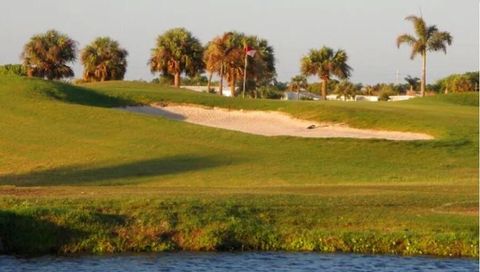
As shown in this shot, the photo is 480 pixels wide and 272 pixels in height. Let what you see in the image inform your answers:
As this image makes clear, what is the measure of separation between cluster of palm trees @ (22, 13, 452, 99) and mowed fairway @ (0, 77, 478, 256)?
24485 millimetres

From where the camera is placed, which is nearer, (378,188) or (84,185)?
(378,188)

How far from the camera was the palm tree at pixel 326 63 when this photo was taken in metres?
101

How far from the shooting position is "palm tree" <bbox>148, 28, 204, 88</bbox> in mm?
90000

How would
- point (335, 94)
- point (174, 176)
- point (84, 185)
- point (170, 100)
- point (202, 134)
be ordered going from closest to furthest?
point (84, 185) → point (174, 176) → point (202, 134) → point (170, 100) → point (335, 94)

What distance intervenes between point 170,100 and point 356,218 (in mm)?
31960

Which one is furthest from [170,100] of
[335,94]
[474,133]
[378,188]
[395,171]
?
[335,94]

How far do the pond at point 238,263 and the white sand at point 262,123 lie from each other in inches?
943

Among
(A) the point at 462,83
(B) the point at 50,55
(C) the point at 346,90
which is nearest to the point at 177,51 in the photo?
(B) the point at 50,55

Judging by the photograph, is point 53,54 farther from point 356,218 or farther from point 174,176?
point 356,218

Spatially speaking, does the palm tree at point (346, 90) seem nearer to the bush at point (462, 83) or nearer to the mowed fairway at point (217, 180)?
the bush at point (462, 83)

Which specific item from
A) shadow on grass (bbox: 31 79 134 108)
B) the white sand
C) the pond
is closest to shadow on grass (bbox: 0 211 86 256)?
the pond

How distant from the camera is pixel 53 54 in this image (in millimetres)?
85562

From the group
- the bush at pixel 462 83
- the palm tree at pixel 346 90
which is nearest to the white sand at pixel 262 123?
the palm tree at pixel 346 90

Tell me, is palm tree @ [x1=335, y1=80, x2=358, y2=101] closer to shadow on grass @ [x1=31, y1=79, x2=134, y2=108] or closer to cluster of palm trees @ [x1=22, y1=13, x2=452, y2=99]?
cluster of palm trees @ [x1=22, y1=13, x2=452, y2=99]
